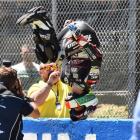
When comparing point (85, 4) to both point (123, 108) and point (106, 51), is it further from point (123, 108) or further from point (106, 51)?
point (123, 108)

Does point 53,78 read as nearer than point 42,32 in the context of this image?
No

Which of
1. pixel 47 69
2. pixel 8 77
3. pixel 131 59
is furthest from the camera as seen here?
pixel 131 59

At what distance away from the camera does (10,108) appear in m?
3.70

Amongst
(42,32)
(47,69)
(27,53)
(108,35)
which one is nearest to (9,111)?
(42,32)

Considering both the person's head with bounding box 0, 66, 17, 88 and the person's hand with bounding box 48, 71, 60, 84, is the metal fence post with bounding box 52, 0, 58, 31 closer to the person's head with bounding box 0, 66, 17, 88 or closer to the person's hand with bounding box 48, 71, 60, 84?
the person's hand with bounding box 48, 71, 60, 84

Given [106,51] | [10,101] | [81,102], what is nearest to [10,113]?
[10,101]

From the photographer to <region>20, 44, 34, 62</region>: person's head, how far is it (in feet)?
6.42

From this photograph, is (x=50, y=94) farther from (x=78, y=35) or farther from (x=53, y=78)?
(x=78, y=35)

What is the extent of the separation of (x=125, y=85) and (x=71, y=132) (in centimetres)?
151

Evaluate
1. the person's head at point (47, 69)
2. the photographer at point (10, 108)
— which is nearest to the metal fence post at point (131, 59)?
the person's head at point (47, 69)

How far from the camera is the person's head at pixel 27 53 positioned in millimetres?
5824

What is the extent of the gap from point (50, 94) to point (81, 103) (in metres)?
1.02

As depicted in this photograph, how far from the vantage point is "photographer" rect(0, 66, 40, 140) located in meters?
3.69

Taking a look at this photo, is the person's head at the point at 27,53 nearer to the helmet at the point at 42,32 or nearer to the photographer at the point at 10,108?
the helmet at the point at 42,32
